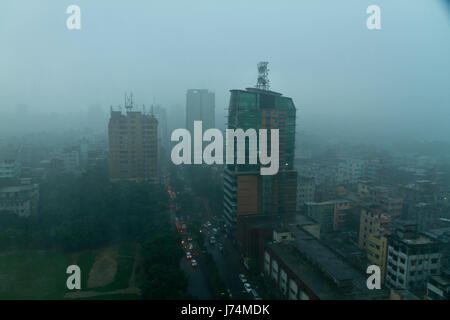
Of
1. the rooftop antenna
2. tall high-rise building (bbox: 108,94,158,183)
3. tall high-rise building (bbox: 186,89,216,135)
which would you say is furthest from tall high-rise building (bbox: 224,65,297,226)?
tall high-rise building (bbox: 186,89,216,135)

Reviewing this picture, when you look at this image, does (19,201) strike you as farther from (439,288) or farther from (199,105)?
(199,105)

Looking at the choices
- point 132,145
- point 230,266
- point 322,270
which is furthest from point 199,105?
point 322,270

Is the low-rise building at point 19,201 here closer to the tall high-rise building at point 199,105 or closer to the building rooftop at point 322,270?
the building rooftop at point 322,270

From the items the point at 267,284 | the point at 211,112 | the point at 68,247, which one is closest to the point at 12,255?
the point at 68,247

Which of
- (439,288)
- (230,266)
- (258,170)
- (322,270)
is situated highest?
(258,170)

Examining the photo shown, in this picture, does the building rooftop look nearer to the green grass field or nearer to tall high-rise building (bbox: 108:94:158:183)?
the green grass field

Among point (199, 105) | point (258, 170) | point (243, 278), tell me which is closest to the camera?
point (243, 278)

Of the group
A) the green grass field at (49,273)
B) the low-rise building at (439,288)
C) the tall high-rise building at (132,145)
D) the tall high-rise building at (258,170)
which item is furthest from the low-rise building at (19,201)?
the low-rise building at (439,288)
